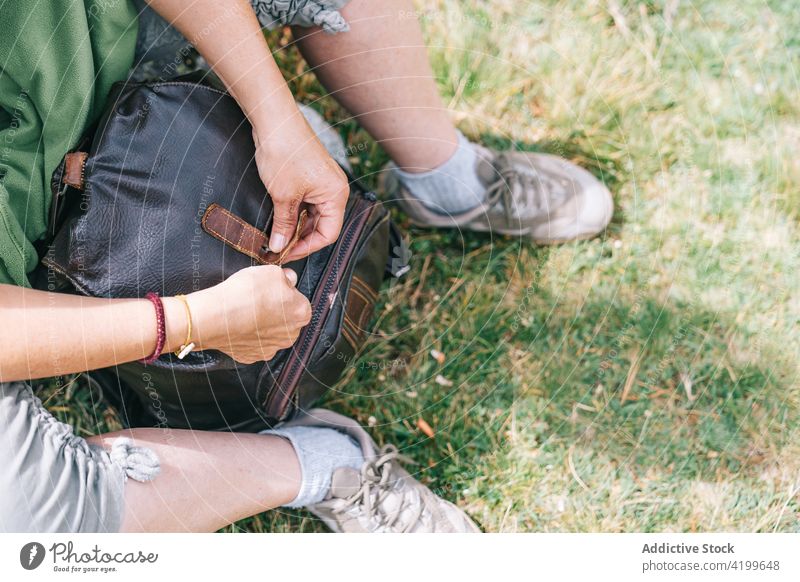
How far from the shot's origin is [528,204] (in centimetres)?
104

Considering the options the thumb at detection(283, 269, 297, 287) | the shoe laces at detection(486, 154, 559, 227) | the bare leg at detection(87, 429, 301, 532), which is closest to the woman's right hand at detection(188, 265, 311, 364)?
the thumb at detection(283, 269, 297, 287)

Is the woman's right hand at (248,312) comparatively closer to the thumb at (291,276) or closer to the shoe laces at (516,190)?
the thumb at (291,276)

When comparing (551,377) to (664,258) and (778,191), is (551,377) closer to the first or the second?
(664,258)

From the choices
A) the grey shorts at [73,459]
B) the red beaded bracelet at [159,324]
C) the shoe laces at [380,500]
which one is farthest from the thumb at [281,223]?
the shoe laces at [380,500]

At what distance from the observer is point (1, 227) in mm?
716

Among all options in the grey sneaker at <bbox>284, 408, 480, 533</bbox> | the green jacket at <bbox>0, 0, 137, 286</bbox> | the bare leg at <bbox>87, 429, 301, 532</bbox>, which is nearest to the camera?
the green jacket at <bbox>0, 0, 137, 286</bbox>

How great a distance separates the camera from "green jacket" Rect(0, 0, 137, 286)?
728 millimetres

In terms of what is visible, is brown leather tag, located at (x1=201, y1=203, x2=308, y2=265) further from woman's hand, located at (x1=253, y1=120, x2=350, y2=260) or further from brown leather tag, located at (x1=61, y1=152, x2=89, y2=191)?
brown leather tag, located at (x1=61, y1=152, x2=89, y2=191)

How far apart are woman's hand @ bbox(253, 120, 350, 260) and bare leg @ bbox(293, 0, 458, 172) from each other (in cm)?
14

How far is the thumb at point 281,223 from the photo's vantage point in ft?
2.58

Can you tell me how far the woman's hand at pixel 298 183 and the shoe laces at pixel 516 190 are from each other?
0.98 feet

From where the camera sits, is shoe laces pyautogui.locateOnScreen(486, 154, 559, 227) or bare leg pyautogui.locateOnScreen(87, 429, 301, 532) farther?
shoe laces pyautogui.locateOnScreen(486, 154, 559, 227)

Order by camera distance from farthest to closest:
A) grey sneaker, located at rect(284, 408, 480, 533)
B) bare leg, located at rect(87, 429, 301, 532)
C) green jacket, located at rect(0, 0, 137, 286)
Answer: grey sneaker, located at rect(284, 408, 480, 533) < bare leg, located at rect(87, 429, 301, 532) < green jacket, located at rect(0, 0, 137, 286)

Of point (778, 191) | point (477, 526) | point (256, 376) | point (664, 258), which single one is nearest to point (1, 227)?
point (256, 376)
